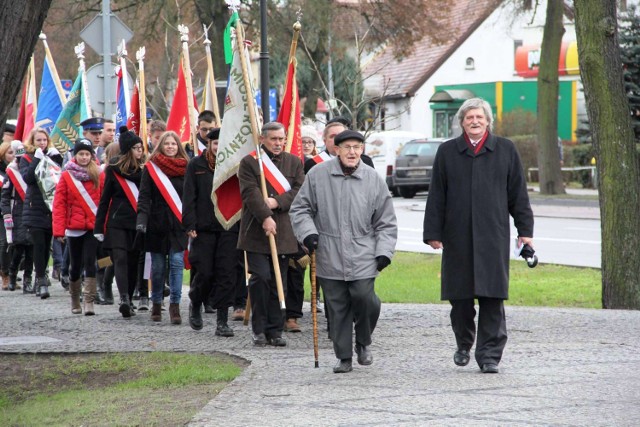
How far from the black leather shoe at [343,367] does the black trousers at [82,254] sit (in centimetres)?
495

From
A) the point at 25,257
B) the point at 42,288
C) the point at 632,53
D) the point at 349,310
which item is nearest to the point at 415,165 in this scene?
the point at 632,53

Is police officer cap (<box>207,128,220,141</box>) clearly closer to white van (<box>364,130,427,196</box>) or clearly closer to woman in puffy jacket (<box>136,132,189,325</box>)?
woman in puffy jacket (<box>136,132,189,325</box>)

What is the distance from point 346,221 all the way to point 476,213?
883mm

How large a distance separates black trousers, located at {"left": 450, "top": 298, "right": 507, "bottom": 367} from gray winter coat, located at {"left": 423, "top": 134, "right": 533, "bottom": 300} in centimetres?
14

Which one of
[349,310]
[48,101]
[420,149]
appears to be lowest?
[349,310]

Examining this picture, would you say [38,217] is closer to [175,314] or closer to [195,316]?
[175,314]

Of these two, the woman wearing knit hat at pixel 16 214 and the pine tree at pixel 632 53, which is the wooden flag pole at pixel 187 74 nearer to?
the woman wearing knit hat at pixel 16 214

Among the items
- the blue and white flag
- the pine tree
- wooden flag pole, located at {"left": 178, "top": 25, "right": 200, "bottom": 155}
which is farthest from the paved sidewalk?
the pine tree

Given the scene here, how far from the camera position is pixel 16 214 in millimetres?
15555

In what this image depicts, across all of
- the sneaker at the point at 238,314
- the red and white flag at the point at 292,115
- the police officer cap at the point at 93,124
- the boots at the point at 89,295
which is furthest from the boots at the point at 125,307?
the police officer cap at the point at 93,124

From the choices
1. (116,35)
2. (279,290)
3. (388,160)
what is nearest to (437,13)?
(388,160)

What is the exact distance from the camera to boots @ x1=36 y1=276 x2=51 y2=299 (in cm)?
1469

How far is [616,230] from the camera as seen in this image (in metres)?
13.1

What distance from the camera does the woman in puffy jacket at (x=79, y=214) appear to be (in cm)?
1287
